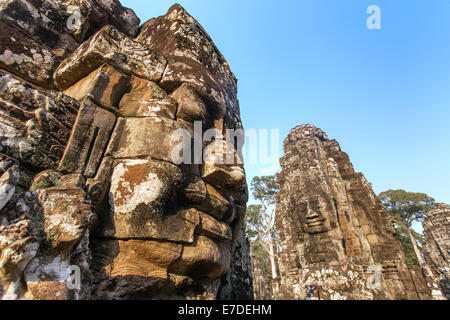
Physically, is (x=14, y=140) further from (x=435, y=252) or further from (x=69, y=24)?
(x=435, y=252)

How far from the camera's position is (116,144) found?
5.78ft

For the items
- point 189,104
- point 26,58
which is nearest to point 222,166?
point 189,104

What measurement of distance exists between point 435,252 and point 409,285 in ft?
19.5

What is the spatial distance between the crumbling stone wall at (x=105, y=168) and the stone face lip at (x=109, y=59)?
10 mm

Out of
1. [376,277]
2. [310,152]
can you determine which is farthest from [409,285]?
[310,152]

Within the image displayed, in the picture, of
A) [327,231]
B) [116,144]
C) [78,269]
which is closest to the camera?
[78,269]

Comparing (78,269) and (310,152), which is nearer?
(78,269)

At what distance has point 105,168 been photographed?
1.63m

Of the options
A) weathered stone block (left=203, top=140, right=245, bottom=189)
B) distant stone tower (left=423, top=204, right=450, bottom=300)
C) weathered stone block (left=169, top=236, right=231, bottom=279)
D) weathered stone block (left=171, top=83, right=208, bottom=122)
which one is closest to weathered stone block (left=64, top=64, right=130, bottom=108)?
weathered stone block (left=171, top=83, right=208, bottom=122)

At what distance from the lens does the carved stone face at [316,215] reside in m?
7.91

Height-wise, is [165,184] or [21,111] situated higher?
[21,111]

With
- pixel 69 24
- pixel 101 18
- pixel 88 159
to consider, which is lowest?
pixel 88 159

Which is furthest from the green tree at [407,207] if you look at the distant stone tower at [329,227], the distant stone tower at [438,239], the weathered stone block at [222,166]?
the weathered stone block at [222,166]

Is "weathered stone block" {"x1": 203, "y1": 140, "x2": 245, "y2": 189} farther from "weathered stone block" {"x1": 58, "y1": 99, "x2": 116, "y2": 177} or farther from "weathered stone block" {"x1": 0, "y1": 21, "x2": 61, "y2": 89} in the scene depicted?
"weathered stone block" {"x1": 0, "y1": 21, "x2": 61, "y2": 89}
